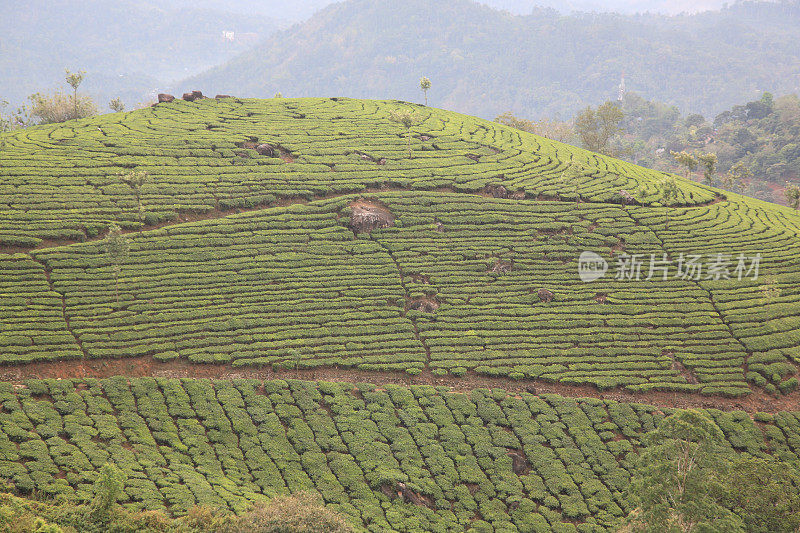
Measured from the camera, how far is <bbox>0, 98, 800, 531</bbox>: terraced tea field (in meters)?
30.4

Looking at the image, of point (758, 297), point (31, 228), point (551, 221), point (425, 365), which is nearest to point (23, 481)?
point (425, 365)

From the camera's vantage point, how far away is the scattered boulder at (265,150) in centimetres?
6238

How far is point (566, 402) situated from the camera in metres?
36.6

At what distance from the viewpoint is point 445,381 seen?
125 ft

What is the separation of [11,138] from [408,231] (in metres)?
43.3

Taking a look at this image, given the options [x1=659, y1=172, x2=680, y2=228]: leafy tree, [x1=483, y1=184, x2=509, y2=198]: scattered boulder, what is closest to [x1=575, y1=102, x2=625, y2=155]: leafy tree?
[x1=659, y1=172, x2=680, y2=228]: leafy tree

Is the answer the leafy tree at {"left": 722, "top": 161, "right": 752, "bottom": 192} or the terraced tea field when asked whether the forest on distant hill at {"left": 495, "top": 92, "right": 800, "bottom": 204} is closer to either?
the leafy tree at {"left": 722, "top": 161, "right": 752, "bottom": 192}

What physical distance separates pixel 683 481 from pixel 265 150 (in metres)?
50.8

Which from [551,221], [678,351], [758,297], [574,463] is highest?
[551,221]

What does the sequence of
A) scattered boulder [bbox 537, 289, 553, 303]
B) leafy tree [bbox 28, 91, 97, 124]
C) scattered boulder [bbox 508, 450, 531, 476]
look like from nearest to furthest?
1. scattered boulder [bbox 508, 450, 531, 476]
2. scattered boulder [bbox 537, 289, 553, 303]
3. leafy tree [bbox 28, 91, 97, 124]

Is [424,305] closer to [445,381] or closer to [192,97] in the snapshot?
[445,381]

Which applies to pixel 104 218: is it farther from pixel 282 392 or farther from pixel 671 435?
pixel 671 435

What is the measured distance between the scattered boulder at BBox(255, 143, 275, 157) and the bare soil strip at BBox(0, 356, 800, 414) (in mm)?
31101

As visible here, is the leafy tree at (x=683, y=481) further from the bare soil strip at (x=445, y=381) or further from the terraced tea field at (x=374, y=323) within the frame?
the bare soil strip at (x=445, y=381)
